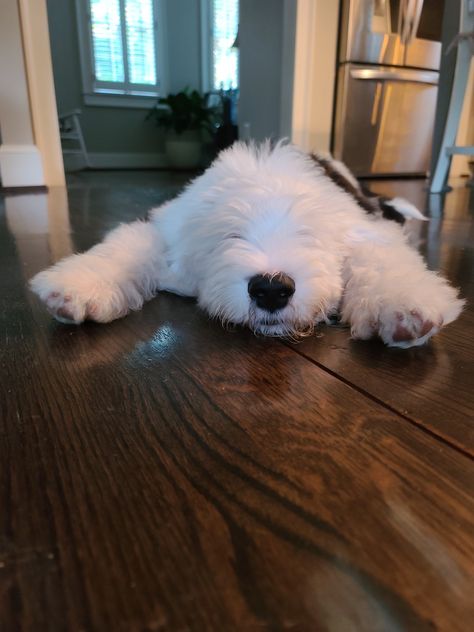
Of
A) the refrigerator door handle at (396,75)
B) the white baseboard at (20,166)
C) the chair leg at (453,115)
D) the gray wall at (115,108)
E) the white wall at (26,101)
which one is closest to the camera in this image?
the chair leg at (453,115)

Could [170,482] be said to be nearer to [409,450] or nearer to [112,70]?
[409,450]

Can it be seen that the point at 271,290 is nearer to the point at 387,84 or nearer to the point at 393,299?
the point at 393,299

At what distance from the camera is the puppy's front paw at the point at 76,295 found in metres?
1.10

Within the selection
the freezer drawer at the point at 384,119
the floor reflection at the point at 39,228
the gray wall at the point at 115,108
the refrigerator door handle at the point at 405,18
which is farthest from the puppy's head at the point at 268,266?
the gray wall at the point at 115,108

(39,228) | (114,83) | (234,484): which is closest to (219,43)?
(114,83)

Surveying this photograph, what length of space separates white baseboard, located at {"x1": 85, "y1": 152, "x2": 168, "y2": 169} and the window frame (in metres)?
0.82

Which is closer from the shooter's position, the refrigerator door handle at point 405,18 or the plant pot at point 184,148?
the refrigerator door handle at point 405,18

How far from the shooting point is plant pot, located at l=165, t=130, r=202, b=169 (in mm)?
8641

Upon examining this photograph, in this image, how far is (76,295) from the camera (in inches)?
43.9

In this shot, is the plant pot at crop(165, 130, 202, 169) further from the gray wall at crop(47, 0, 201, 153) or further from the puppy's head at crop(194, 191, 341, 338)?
the puppy's head at crop(194, 191, 341, 338)

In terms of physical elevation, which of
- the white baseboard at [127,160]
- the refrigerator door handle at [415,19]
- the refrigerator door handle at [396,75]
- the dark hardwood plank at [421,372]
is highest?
the refrigerator door handle at [415,19]

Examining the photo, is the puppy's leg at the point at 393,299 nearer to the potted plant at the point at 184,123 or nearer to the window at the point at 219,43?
the potted plant at the point at 184,123

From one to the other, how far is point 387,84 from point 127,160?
5120 mm

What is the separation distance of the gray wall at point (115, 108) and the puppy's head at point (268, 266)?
8.33 metres
